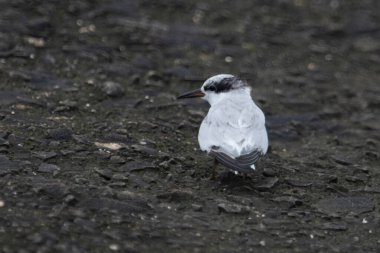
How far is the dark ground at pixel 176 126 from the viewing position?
5.74m

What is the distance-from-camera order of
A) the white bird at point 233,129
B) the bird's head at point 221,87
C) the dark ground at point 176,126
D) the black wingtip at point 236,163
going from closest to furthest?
the dark ground at point 176,126 < the black wingtip at point 236,163 < the white bird at point 233,129 < the bird's head at point 221,87

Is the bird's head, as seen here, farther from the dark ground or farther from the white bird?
the dark ground

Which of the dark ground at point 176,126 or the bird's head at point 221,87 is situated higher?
the bird's head at point 221,87

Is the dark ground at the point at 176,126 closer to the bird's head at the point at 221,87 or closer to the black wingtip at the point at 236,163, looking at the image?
the black wingtip at the point at 236,163

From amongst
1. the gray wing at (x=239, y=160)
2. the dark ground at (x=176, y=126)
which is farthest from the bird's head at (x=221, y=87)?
the gray wing at (x=239, y=160)

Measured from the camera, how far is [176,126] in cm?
808

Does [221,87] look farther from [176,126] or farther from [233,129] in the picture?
[233,129]

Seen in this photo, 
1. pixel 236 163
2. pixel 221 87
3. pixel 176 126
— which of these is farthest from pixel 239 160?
pixel 176 126

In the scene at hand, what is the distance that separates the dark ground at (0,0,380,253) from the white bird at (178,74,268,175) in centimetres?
33

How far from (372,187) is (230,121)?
4.90 ft

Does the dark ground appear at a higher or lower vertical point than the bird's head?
lower

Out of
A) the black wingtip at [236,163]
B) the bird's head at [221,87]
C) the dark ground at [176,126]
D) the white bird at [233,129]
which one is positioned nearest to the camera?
the dark ground at [176,126]

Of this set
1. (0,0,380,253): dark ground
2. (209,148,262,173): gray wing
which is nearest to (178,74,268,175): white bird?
(209,148,262,173): gray wing

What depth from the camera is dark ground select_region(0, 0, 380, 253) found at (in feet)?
18.8
